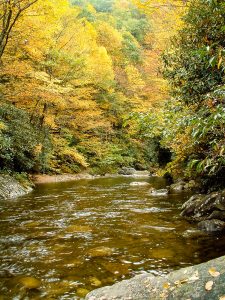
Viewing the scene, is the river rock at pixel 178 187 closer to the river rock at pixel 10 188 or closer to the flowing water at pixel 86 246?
the flowing water at pixel 86 246

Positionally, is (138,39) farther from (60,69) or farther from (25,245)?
(25,245)

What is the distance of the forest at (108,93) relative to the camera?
21.4ft

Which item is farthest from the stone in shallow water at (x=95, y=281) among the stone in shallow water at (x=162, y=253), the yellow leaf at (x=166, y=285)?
the yellow leaf at (x=166, y=285)

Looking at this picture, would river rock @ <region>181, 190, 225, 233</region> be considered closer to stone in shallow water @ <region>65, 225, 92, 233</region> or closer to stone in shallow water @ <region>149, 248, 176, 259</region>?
stone in shallow water @ <region>149, 248, 176, 259</region>

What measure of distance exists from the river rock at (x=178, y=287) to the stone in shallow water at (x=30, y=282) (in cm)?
142

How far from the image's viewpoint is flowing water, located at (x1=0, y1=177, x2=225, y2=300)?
447 cm

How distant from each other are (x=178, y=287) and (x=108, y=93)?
28.1 metres

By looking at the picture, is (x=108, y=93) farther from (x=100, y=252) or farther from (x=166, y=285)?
(x=166, y=285)

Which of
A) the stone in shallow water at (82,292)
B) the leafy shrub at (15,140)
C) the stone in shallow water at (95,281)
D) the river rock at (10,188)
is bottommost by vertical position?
the stone in shallow water at (95,281)

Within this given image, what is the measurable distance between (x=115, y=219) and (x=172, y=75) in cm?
483

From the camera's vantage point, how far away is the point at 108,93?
30.1 m

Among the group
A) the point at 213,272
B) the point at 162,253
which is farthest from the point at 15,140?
the point at 213,272

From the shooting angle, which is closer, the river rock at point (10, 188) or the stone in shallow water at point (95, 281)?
the stone in shallow water at point (95, 281)

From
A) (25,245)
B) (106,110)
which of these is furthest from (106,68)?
(25,245)
